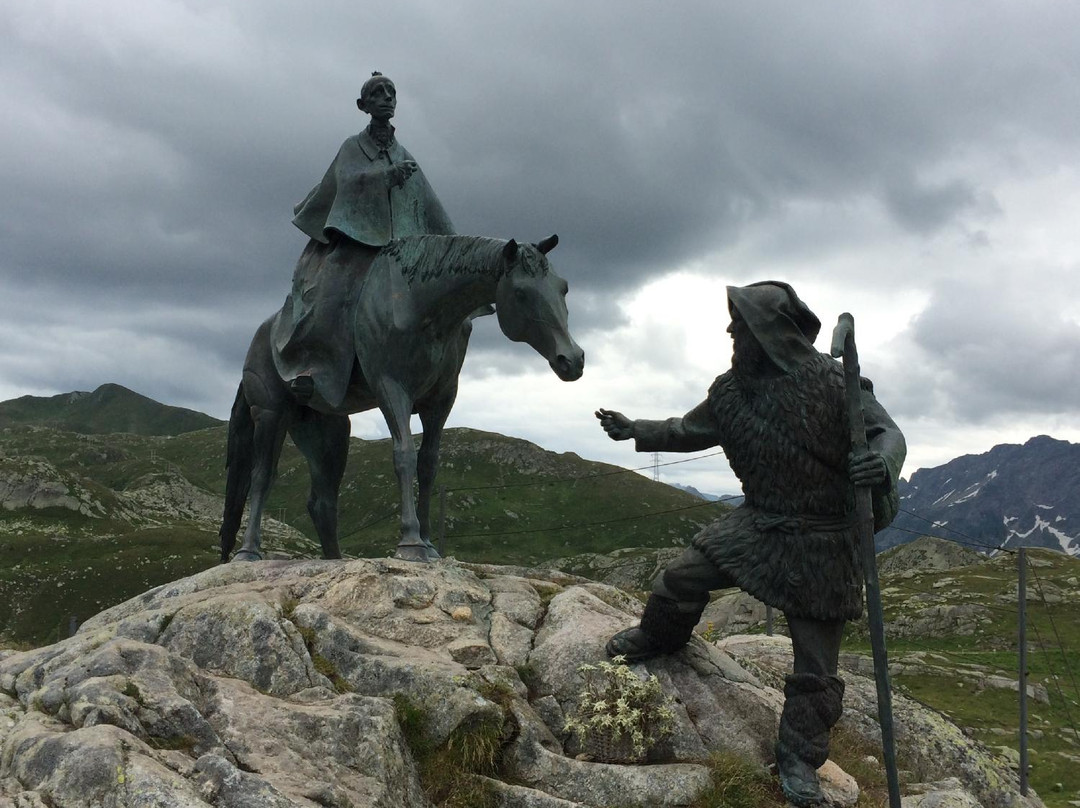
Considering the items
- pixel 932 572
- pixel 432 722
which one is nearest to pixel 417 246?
pixel 432 722

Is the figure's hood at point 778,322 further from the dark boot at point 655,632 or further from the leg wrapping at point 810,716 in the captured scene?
the leg wrapping at point 810,716

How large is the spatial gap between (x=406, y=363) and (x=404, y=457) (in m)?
1.05

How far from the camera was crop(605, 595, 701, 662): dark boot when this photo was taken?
805 centimetres

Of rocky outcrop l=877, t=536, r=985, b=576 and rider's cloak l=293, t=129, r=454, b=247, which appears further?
rocky outcrop l=877, t=536, r=985, b=576

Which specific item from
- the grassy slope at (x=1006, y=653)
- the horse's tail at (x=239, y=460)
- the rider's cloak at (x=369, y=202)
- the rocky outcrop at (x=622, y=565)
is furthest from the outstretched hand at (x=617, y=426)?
the rocky outcrop at (x=622, y=565)

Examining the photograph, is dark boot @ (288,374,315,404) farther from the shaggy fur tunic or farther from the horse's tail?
the shaggy fur tunic

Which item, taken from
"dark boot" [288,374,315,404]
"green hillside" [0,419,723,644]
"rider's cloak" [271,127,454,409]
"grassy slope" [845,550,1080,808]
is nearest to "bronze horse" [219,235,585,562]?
"rider's cloak" [271,127,454,409]

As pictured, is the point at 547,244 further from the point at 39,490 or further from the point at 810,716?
the point at 39,490

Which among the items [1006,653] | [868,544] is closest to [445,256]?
[868,544]

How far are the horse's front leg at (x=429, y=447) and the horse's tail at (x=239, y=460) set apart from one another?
8.79 ft

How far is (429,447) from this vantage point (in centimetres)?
1117

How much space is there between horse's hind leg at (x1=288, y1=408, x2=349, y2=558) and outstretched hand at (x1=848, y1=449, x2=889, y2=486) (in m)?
7.25

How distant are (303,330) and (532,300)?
10.8 ft

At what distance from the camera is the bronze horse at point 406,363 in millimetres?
8883
